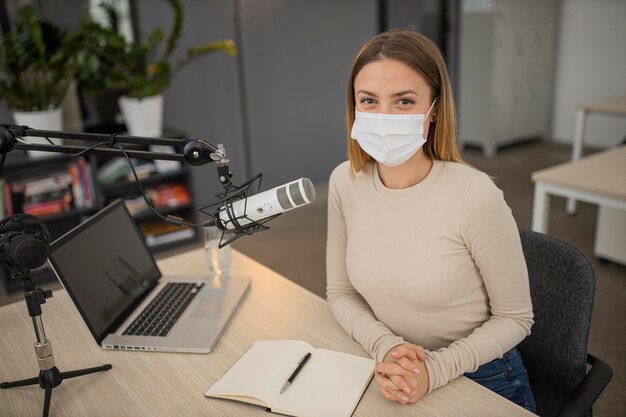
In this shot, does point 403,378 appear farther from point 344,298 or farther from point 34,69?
point 34,69

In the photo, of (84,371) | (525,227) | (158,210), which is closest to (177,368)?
(84,371)

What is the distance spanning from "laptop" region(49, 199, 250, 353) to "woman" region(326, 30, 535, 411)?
0.32 metres

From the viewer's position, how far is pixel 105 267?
4.22 feet

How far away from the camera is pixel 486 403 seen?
979mm

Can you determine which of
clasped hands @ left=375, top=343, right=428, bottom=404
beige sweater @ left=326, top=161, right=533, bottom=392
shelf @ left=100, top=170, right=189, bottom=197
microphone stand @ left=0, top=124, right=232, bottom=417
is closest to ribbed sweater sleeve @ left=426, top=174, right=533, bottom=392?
beige sweater @ left=326, top=161, right=533, bottom=392

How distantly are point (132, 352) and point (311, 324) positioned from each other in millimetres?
406

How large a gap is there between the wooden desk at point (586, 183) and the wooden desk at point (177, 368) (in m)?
1.37

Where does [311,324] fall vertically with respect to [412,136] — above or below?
below

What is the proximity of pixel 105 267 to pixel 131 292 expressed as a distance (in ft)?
0.36

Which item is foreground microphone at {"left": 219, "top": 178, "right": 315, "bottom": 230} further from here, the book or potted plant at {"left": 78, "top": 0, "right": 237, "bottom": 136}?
potted plant at {"left": 78, "top": 0, "right": 237, "bottom": 136}

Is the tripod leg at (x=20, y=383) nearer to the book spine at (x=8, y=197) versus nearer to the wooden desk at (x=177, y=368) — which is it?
the wooden desk at (x=177, y=368)

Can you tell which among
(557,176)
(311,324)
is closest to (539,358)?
(311,324)

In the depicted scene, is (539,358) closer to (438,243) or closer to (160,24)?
A: (438,243)

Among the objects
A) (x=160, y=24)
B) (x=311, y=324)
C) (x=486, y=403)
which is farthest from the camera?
(x=160, y=24)
